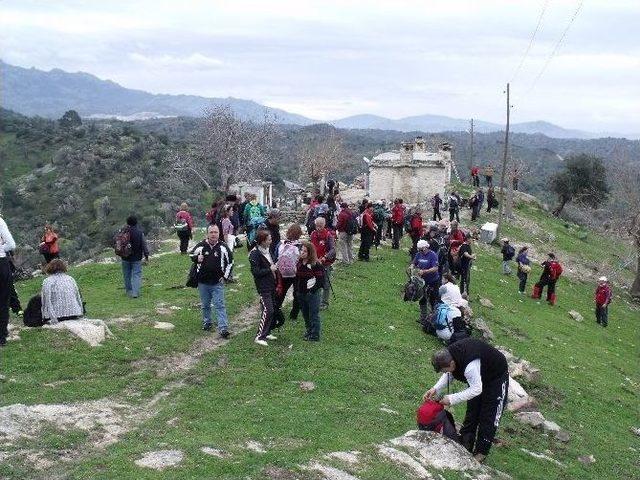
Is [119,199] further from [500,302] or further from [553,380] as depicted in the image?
[553,380]

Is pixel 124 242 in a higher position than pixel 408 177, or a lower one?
lower

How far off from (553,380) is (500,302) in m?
8.25

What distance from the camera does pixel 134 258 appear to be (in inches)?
665

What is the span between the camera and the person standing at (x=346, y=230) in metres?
19.9

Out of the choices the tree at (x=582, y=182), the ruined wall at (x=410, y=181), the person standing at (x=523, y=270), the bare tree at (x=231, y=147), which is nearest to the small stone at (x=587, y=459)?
the person standing at (x=523, y=270)

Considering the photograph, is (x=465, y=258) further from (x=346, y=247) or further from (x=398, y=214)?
(x=398, y=214)

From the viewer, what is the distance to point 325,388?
11.3 meters

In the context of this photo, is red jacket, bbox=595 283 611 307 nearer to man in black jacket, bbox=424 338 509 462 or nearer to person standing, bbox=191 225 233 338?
person standing, bbox=191 225 233 338

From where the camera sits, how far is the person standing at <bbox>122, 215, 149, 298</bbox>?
650 inches

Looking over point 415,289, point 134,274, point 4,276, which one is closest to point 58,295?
point 4,276

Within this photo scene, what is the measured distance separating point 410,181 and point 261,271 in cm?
3109

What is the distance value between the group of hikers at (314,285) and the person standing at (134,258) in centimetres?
3

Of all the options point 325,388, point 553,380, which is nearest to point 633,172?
point 553,380

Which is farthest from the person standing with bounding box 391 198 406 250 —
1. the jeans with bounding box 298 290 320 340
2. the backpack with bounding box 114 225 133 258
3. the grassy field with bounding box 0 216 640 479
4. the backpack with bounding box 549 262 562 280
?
the jeans with bounding box 298 290 320 340
